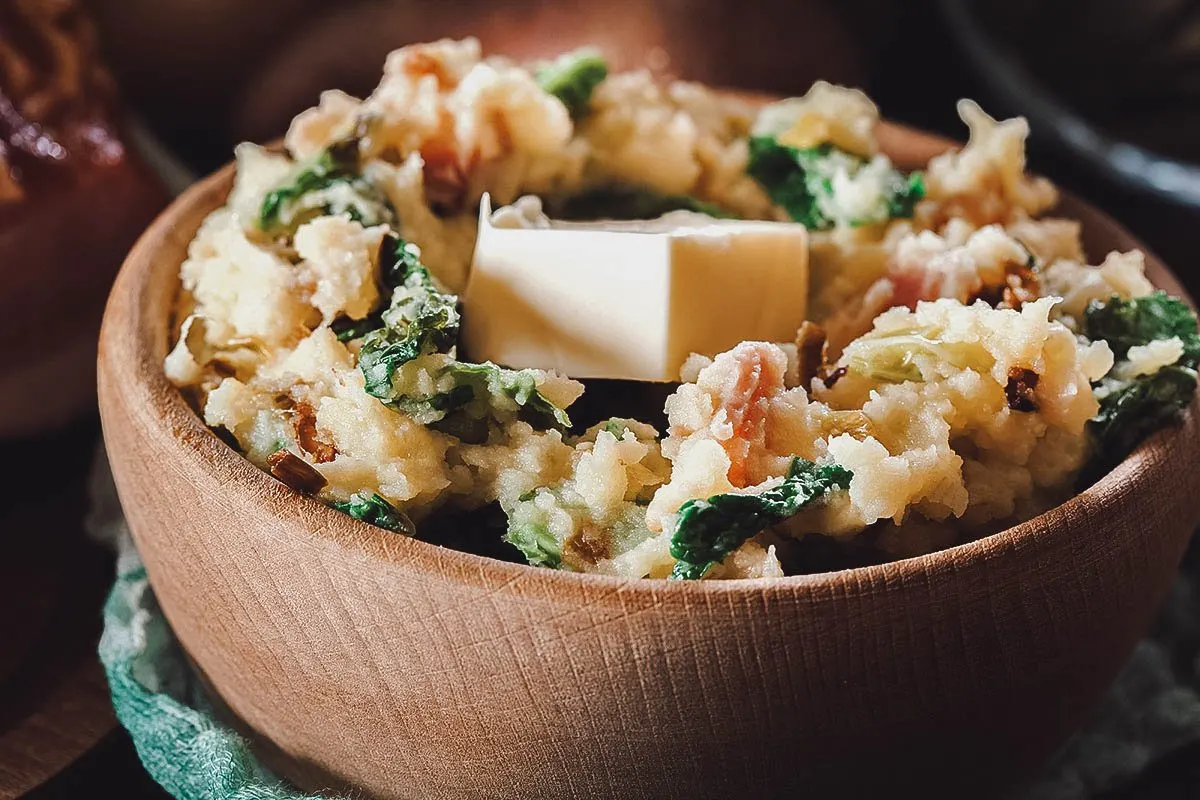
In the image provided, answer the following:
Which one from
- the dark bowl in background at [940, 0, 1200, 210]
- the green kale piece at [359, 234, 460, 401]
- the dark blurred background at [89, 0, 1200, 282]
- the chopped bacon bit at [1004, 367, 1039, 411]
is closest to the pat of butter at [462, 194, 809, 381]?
the green kale piece at [359, 234, 460, 401]

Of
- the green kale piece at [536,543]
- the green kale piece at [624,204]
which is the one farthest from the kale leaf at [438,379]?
the green kale piece at [624,204]

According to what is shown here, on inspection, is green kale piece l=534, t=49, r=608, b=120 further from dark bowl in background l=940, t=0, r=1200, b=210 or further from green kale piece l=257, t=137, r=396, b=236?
dark bowl in background l=940, t=0, r=1200, b=210

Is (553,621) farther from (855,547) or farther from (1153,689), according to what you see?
(1153,689)

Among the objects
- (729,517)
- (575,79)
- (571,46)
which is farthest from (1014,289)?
(571,46)

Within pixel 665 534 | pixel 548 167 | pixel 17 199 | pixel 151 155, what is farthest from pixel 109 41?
pixel 665 534

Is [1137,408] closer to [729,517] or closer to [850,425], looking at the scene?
[850,425]

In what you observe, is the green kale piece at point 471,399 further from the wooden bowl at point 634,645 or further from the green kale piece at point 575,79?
the green kale piece at point 575,79
